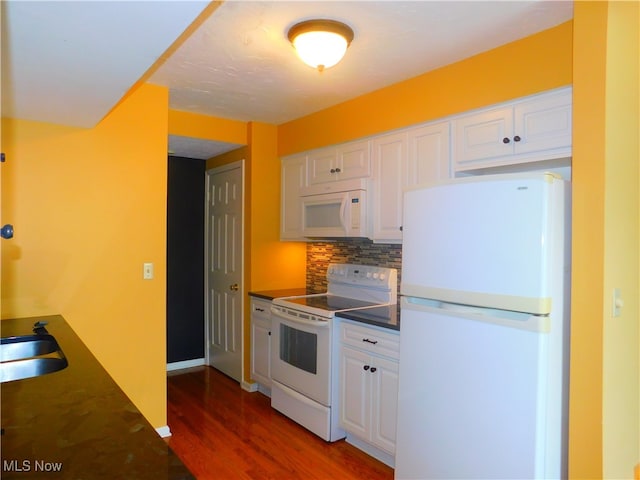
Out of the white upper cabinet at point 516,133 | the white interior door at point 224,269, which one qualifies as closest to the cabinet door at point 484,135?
the white upper cabinet at point 516,133

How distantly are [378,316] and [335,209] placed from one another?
101 centimetres

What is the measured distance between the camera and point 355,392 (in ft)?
9.03

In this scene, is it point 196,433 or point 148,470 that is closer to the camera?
point 148,470

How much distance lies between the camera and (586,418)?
67.6 inches

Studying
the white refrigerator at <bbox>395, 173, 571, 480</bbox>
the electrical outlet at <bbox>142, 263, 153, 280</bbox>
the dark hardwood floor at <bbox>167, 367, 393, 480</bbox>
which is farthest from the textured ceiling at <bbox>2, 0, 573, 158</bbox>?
the dark hardwood floor at <bbox>167, 367, 393, 480</bbox>

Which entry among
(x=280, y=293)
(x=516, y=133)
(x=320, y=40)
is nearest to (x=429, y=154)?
(x=516, y=133)

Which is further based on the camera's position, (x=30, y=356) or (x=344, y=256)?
(x=344, y=256)

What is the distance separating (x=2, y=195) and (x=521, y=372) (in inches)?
109

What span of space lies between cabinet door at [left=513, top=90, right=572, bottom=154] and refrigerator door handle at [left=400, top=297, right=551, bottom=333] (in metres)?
0.92

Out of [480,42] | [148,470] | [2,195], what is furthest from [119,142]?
[148,470]

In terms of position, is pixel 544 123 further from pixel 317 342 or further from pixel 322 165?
pixel 317 342

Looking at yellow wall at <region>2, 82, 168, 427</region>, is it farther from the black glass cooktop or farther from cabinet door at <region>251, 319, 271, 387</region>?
the black glass cooktop

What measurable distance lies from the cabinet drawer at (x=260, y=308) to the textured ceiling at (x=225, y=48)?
5.24ft

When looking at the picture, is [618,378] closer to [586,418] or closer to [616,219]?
[586,418]
